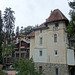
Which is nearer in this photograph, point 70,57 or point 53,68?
point 53,68

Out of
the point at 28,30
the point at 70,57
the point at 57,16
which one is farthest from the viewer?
the point at 28,30

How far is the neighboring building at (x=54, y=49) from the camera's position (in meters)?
20.8

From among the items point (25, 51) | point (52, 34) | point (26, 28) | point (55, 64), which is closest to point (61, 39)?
point (52, 34)

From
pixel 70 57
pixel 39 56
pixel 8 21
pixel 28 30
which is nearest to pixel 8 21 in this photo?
pixel 8 21

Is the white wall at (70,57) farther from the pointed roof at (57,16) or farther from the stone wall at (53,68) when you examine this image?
the pointed roof at (57,16)

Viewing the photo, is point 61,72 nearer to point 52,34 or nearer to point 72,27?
point 52,34

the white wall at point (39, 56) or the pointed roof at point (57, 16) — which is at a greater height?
the pointed roof at point (57, 16)

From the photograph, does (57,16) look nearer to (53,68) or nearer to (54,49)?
(54,49)

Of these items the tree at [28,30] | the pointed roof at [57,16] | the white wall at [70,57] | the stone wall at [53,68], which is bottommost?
the stone wall at [53,68]

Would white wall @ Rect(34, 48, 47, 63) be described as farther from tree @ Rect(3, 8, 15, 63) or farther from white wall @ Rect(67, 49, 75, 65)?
tree @ Rect(3, 8, 15, 63)

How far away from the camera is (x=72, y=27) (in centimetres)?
1383

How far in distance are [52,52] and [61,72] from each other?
3.86m

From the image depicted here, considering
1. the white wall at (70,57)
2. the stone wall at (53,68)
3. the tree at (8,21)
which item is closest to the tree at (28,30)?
the tree at (8,21)

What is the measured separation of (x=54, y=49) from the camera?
21750 millimetres
